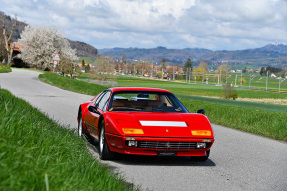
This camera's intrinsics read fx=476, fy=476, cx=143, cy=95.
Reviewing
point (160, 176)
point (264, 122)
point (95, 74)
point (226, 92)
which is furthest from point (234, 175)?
point (95, 74)

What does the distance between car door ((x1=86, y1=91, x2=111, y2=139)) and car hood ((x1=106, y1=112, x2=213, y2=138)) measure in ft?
2.58

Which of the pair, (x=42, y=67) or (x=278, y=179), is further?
(x=42, y=67)

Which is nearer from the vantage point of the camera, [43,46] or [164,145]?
[164,145]

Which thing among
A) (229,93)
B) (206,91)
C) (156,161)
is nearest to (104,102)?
(156,161)

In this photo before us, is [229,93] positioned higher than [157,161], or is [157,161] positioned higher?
[157,161]

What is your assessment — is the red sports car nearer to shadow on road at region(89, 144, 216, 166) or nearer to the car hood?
the car hood

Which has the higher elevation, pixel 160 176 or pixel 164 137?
pixel 164 137

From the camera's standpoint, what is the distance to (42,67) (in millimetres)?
102812

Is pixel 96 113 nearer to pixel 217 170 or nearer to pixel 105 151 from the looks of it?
pixel 105 151

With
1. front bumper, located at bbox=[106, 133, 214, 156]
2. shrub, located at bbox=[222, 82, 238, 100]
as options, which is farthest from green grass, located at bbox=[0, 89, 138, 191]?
shrub, located at bbox=[222, 82, 238, 100]

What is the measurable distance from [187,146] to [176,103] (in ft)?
5.64

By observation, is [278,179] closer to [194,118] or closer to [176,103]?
[194,118]

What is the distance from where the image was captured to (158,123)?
7.98 metres

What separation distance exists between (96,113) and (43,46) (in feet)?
310
